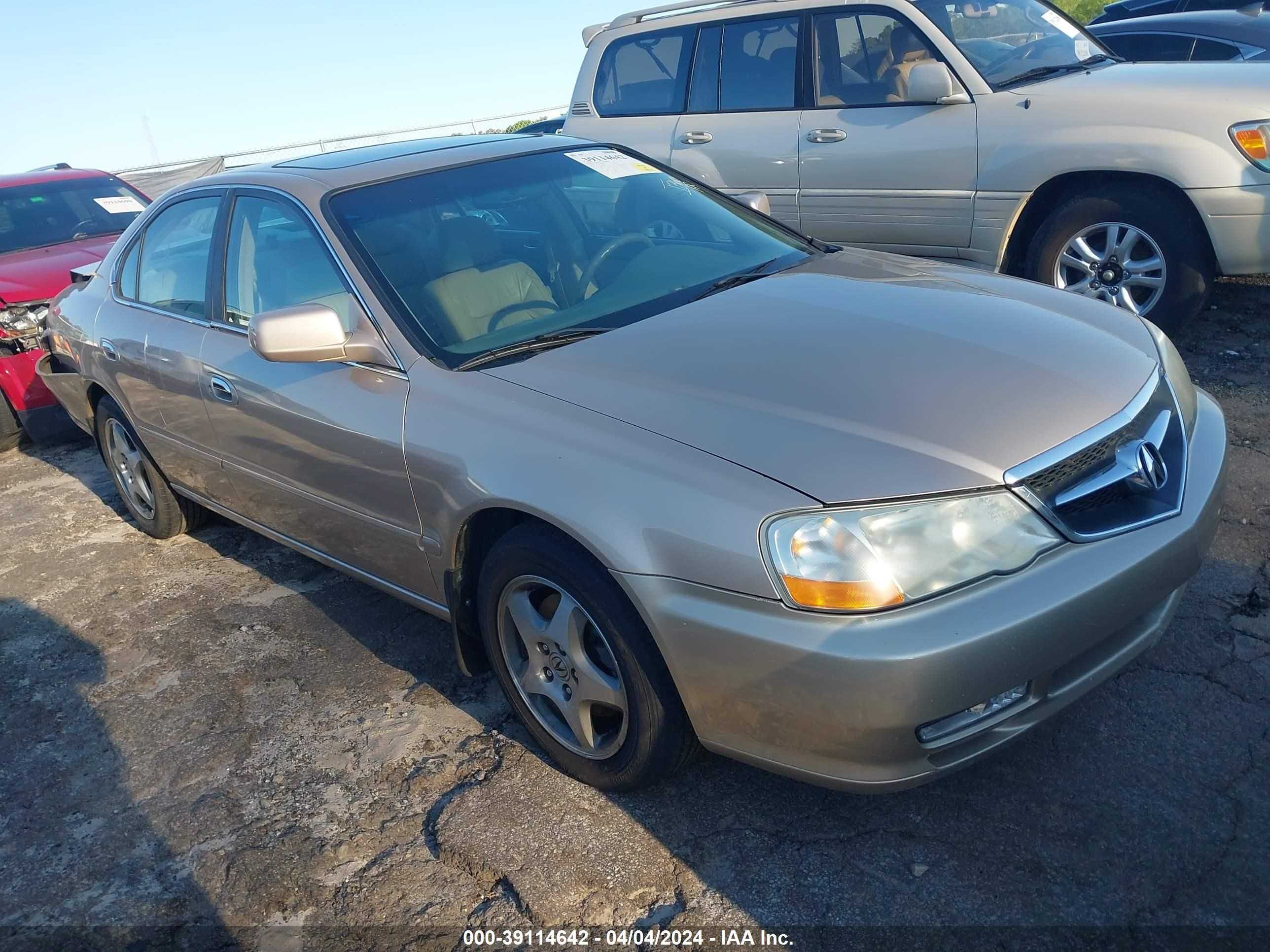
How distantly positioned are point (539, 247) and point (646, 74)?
3.89m

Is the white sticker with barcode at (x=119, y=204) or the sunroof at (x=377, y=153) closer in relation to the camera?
the sunroof at (x=377, y=153)

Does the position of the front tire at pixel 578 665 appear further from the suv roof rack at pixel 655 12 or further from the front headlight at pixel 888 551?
the suv roof rack at pixel 655 12

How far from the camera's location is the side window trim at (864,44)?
5410 millimetres

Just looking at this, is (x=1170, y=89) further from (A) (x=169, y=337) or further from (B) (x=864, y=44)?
(A) (x=169, y=337)

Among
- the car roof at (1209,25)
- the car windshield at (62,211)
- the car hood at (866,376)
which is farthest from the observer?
the car windshield at (62,211)

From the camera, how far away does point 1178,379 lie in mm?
2832

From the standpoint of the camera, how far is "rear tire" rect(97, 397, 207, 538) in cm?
456

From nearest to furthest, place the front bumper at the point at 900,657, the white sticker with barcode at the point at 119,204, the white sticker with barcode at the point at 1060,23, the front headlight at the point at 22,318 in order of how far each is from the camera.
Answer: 1. the front bumper at the point at 900,657
2. the white sticker with barcode at the point at 1060,23
3. the front headlight at the point at 22,318
4. the white sticker with barcode at the point at 119,204

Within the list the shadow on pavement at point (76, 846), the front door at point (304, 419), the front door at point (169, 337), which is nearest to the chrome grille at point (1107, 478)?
the front door at point (304, 419)

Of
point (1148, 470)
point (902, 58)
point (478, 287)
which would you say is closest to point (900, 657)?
point (1148, 470)

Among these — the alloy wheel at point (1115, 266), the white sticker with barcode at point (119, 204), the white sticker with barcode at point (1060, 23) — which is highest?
→ the white sticker with barcode at point (1060, 23)

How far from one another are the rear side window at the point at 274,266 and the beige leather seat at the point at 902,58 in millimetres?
3482

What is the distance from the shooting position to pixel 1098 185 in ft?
16.3

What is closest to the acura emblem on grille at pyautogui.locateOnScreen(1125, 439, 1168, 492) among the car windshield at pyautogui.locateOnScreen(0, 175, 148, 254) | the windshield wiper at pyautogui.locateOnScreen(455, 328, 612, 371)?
the windshield wiper at pyautogui.locateOnScreen(455, 328, 612, 371)
